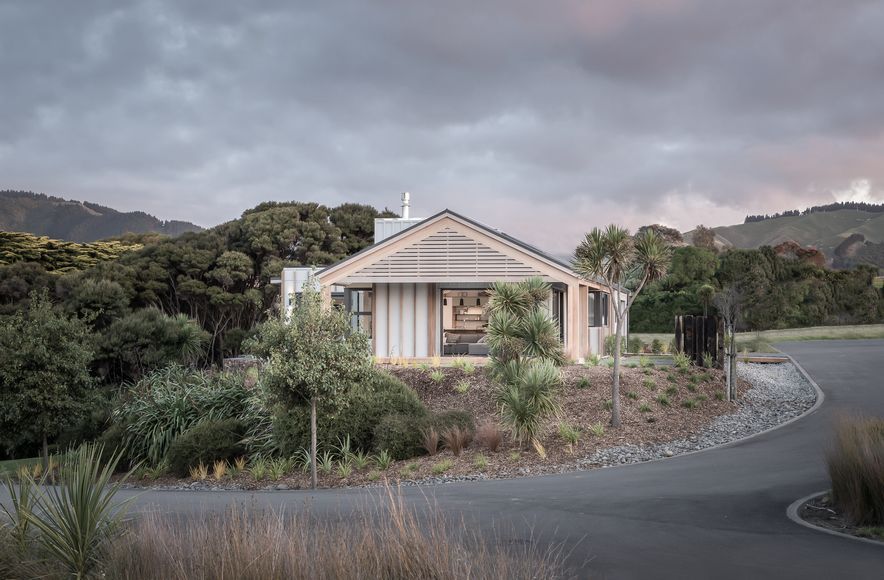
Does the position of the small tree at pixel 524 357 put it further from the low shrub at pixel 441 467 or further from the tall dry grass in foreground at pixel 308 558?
the tall dry grass in foreground at pixel 308 558

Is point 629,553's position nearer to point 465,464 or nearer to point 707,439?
point 465,464

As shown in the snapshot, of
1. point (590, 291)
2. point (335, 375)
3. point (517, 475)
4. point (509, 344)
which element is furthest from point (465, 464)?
point (590, 291)

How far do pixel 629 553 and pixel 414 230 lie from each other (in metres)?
17.8

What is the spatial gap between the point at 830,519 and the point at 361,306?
20.7 meters

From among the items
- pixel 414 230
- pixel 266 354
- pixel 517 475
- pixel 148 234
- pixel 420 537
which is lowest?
pixel 517 475

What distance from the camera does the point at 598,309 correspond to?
3053 centimetres

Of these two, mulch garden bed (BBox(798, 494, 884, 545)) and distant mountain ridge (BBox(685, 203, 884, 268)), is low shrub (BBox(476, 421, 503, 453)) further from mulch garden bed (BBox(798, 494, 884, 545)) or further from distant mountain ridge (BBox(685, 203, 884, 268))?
distant mountain ridge (BBox(685, 203, 884, 268))

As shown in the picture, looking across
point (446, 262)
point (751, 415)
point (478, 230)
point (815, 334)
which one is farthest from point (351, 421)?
point (815, 334)

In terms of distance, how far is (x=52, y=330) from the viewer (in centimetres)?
2061

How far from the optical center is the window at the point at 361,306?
90.3 feet

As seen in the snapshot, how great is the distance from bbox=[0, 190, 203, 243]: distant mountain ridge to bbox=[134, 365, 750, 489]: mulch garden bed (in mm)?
56949

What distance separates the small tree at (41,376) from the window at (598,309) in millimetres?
17860

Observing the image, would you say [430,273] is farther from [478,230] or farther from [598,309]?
[598,309]

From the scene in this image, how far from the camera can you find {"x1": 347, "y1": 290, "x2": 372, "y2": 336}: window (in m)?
27.5
